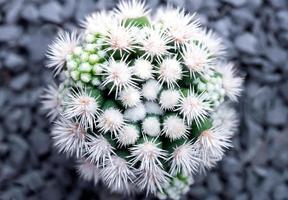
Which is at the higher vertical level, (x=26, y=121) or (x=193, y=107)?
(x=193, y=107)

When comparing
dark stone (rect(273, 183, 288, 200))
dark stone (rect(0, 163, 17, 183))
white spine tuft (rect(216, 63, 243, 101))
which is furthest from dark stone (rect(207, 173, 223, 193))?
dark stone (rect(0, 163, 17, 183))

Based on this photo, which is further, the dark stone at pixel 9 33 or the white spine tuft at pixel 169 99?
the dark stone at pixel 9 33

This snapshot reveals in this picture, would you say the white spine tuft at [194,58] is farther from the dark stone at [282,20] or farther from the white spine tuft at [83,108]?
the dark stone at [282,20]

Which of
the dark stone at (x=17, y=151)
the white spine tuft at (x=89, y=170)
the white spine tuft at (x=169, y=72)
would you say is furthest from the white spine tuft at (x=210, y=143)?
the dark stone at (x=17, y=151)

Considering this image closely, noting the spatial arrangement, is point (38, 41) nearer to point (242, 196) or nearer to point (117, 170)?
point (117, 170)

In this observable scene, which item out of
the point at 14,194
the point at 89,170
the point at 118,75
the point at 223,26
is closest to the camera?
the point at 118,75

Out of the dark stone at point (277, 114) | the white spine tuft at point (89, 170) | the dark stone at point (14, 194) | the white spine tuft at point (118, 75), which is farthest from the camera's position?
the dark stone at point (277, 114)

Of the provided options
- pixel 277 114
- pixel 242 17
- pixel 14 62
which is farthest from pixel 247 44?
pixel 14 62
